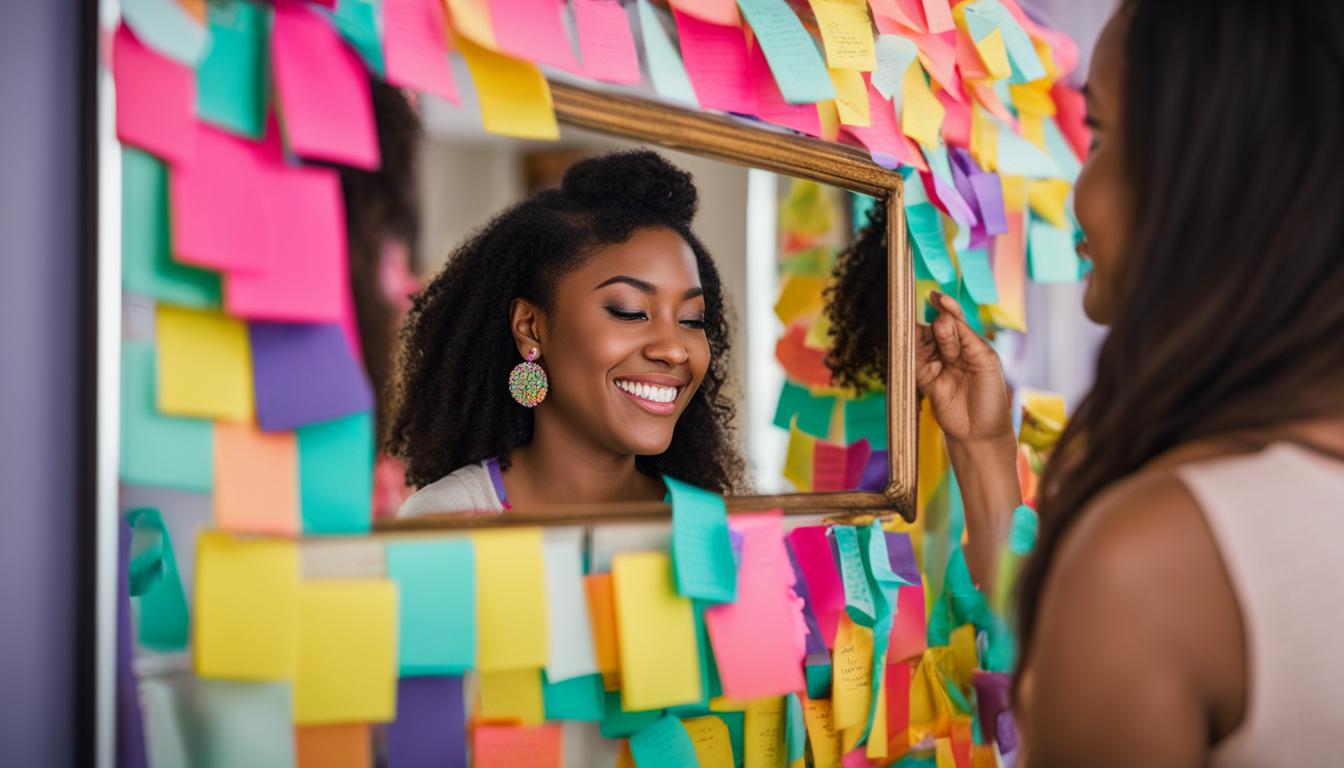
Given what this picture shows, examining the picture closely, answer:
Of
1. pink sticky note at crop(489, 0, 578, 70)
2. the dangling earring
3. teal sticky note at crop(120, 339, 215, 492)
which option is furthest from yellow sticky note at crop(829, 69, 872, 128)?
teal sticky note at crop(120, 339, 215, 492)

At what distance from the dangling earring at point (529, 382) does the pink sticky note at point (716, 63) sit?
34cm

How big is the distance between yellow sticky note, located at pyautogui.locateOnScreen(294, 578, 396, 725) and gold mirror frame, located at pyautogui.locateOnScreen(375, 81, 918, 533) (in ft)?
0.18

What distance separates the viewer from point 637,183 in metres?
1.07

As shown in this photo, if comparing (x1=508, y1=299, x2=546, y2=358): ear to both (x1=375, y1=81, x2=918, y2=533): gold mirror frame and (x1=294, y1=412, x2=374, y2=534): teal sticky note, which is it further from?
(x1=294, y1=412, x2=374, y2=534): teal sticky note

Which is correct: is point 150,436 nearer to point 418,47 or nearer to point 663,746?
point 418,47

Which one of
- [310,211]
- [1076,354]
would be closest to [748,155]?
[310,211]

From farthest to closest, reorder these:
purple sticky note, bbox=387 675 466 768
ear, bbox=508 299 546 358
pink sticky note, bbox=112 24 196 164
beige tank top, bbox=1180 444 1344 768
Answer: ear, bbox=508 299 546 358 → purple sticky note, bbox=387 675 466 768 → pink sticky note, bbox=112 24 196 164 → beige tank top, bbox=1180 444 1344 768

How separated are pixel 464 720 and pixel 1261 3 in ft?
2.29

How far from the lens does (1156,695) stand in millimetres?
553

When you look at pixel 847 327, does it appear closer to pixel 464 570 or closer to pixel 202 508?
pixel 464 570

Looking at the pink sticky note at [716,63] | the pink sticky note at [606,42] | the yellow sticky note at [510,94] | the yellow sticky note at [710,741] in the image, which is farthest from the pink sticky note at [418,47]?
the yellow sticky note at [710,741]

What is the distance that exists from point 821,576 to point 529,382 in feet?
1.18

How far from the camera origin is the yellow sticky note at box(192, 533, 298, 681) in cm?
72

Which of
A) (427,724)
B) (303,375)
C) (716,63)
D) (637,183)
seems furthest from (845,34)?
(427,724)
